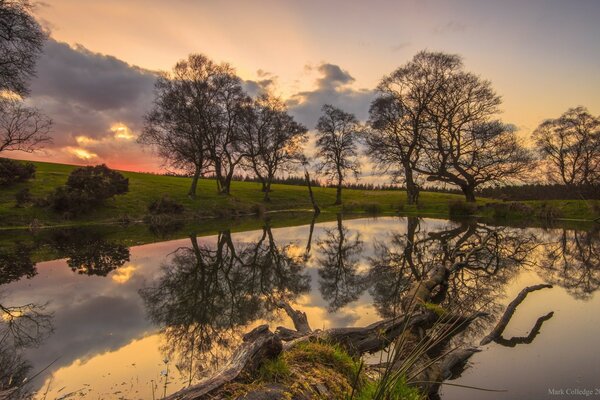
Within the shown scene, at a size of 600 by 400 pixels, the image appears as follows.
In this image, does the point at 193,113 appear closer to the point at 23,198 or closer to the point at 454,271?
the point at 23,198

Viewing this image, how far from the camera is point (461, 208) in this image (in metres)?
36.8

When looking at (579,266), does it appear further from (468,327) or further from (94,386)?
(94,386)

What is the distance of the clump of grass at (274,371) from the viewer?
367 centimetres

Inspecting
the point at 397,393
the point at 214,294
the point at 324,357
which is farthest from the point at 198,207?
the point at 397,393

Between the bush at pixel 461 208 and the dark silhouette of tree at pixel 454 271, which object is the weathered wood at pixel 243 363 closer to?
the dark silhouette of tree at pixel 454 271

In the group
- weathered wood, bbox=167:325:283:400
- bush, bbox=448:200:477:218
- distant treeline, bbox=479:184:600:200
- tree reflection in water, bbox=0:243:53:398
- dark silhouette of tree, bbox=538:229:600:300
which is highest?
distant treeline, bbox=479:184:600:200

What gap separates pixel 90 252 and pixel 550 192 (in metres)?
65.4

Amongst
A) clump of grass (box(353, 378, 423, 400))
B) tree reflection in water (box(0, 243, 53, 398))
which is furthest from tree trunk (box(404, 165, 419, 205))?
clump of grass (box(353, 378, 423, 400))

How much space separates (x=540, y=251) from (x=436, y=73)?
27.6 meters

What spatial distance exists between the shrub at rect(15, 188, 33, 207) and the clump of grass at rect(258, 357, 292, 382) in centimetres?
3317

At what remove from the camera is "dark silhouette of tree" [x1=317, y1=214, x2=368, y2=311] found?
9.57 m

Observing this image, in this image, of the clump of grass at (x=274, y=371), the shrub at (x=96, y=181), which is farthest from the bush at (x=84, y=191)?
the clump of grass at (x=274, y=371)

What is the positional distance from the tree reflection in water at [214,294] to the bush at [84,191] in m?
18.1

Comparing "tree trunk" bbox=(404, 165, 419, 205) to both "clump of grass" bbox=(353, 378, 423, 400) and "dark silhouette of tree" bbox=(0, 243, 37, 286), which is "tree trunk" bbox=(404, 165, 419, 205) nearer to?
"dark silhouette of tree" bbox=(0, 243, 37, 286)
